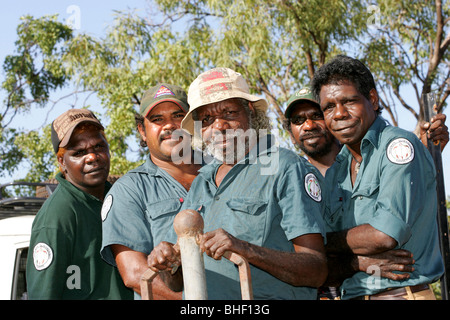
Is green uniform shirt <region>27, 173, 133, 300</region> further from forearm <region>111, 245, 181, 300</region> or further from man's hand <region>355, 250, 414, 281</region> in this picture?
man's hand <region>355, 250, 414, 281</region>

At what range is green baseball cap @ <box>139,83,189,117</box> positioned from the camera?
3688 millimetres

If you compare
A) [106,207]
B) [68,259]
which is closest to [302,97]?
[106,207]

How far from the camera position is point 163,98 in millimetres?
3691

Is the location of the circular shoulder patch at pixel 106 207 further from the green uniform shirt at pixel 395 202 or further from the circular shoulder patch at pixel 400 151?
the circular shoulder patch at pixel 400 151

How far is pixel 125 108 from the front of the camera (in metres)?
12.8

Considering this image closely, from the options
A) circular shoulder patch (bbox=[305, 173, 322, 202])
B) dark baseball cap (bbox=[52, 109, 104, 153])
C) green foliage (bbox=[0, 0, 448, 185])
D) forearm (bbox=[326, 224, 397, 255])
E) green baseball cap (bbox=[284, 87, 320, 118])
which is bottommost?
forearm (bbox=[326, 224, 397, 255])

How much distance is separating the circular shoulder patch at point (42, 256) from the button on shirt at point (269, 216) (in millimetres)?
1100

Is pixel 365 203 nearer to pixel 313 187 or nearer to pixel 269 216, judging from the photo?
pixel 313 187

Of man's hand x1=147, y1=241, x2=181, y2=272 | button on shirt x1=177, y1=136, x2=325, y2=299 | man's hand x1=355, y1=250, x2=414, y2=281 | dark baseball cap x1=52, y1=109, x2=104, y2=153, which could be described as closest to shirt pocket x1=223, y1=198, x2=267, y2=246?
button on shirt x1=177, y1=136, x2=325, y2=299

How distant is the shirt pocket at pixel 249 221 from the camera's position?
2.52 m

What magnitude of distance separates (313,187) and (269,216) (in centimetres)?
23

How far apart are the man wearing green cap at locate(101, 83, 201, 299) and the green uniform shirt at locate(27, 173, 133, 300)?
31 cm

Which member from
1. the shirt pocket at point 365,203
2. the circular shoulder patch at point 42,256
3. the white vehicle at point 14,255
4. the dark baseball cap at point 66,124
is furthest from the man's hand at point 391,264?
the white vehicle at point 14,255
